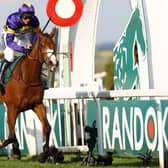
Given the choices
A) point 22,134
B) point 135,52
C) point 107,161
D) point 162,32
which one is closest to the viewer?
point 107,161

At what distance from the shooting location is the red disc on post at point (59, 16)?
10.4 meters

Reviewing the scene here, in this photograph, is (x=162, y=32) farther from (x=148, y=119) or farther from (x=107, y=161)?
(x=107, y=161)

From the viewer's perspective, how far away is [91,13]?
584 inches

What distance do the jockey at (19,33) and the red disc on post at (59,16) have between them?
0.24 meters

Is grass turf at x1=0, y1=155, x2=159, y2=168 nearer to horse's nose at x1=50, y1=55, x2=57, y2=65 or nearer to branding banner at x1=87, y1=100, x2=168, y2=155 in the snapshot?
branding banner at x1=87, y1=100, x2=168, y2=155

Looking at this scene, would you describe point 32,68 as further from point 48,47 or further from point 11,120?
point 11,120

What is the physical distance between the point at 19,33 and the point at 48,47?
97 cm

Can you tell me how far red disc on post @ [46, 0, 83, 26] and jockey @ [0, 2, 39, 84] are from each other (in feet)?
0.79

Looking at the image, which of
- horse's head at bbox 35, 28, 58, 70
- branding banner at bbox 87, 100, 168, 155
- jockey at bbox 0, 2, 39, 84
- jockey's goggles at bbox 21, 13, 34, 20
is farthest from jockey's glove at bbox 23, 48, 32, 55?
branding banner at bbox 87, 100, 168, 155

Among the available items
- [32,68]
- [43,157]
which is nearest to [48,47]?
[32,68]

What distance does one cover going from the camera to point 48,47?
381 inches

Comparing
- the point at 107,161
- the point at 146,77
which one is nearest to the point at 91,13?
the point at 146,77

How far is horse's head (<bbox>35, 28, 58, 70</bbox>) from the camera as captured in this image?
31.2 feet

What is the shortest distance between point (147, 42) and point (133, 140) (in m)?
1.79
